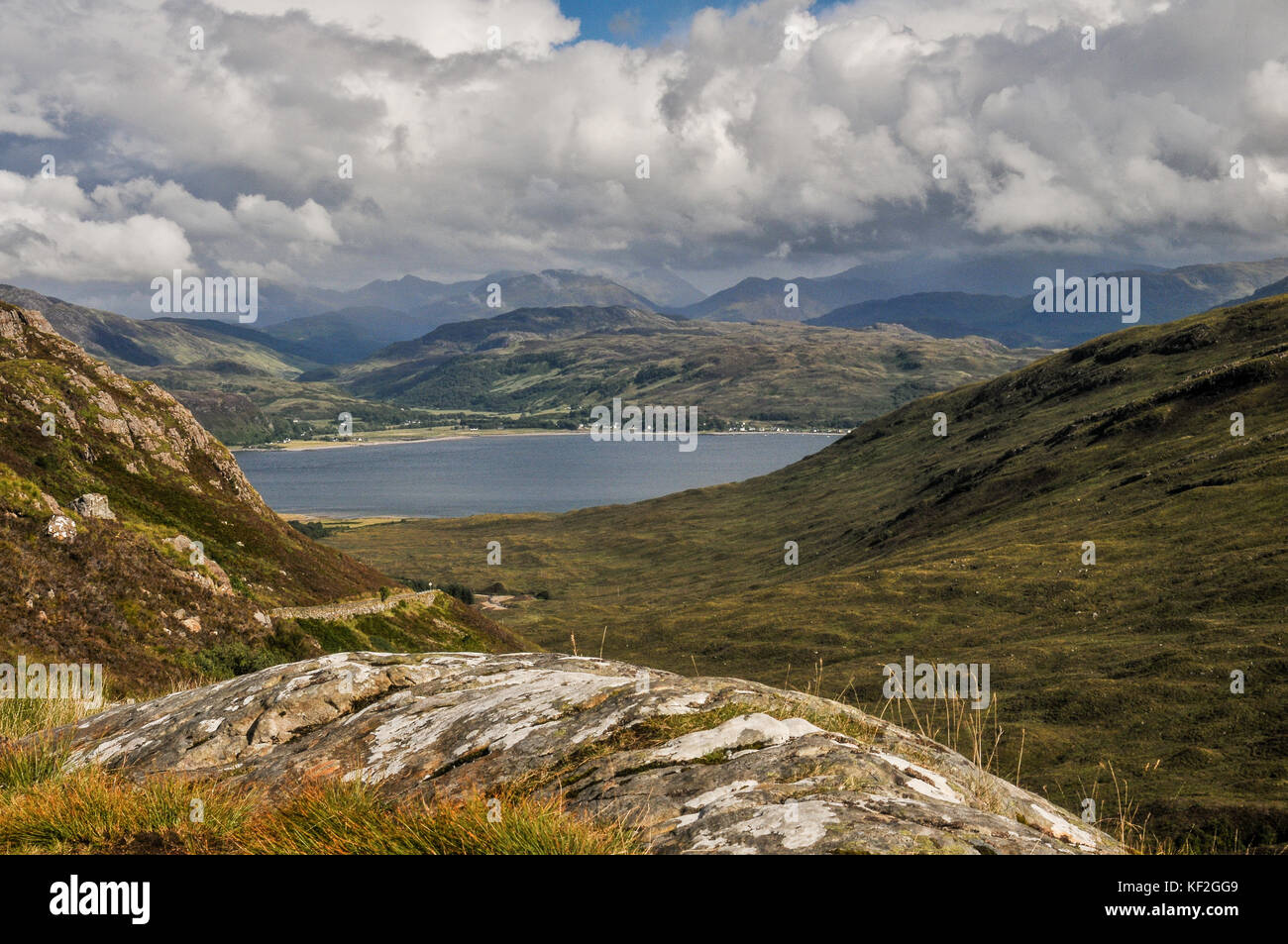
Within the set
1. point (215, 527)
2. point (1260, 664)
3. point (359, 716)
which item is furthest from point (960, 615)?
point (359, 716)

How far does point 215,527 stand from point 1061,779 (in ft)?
216

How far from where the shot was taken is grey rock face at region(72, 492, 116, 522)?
55.0 m

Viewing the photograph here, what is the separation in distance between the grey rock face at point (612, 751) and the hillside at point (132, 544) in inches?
1105

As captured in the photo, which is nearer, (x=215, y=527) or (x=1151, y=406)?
(x=215, y=527)

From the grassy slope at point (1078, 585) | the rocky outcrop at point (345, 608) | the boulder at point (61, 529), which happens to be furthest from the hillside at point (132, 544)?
the grassy slope at point (1078, 585)

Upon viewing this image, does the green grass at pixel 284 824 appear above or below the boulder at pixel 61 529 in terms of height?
below

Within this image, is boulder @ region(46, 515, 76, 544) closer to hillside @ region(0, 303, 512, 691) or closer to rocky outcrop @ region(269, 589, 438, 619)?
hillside @ region(0, 303, 512, 691)

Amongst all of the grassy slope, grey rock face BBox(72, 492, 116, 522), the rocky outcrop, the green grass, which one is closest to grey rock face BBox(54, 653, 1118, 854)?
the green grass

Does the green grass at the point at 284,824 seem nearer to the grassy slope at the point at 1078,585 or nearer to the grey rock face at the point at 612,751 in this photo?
the grey rock face at the point at 612,751

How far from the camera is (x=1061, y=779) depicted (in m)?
44.5

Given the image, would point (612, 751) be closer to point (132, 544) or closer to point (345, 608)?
point (132, 544)

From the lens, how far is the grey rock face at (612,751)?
240 inches

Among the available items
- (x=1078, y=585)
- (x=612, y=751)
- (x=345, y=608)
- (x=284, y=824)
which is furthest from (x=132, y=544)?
(x=1078, y=585)

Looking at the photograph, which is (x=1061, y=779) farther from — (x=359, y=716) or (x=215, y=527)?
(x=215, y=527)
